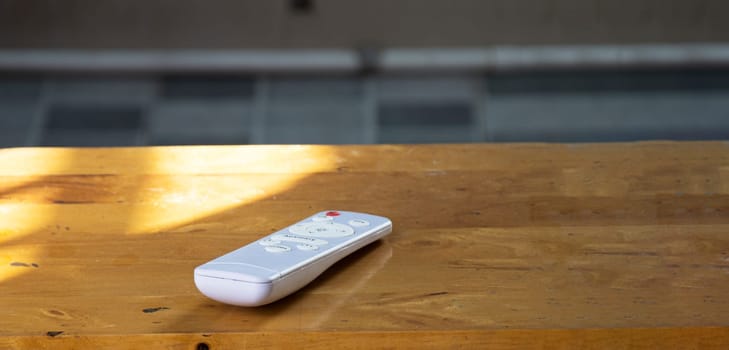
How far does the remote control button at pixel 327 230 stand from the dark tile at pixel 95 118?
5.25ft

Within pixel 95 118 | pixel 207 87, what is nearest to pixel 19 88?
pixel 95 118

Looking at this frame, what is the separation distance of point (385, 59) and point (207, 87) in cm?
49

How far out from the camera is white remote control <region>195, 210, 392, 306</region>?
0.57m

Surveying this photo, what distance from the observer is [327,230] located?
0.69 metres

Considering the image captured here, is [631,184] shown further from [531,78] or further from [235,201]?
[531,78]

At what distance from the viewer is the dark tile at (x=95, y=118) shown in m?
2.20

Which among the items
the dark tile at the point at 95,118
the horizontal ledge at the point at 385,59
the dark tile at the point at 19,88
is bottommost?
the dark tile at the point at 95,118

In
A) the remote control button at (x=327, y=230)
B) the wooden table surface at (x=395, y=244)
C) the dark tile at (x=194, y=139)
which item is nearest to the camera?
the wooden table surface at (x=395, y=244)

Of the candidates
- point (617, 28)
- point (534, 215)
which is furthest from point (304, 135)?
point (534, 215)

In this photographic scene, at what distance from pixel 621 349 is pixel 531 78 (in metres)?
1.77

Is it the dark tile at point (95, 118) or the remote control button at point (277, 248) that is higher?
the dark tile at point (95, 118)

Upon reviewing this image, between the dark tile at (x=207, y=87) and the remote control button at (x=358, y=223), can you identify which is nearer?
the remote control button at (x=358, y=223)

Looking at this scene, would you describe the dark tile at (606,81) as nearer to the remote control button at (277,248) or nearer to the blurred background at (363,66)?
the blurred background at (363,66)

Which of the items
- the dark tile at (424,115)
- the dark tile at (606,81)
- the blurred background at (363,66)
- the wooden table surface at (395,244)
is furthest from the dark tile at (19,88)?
the wooden table surface at (395,244)
